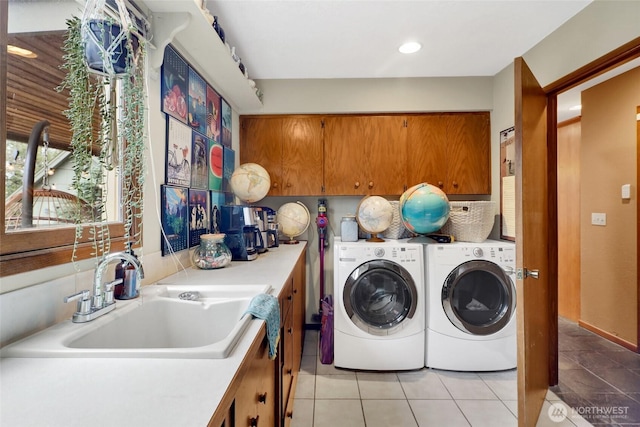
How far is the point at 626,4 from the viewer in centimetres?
146

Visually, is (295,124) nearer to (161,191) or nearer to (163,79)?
(163,79)

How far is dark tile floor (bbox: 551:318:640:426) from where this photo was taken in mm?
1734

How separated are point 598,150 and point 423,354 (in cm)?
257

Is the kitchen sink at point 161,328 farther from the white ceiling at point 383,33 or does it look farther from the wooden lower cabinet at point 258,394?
the white ceiling at point 383,33

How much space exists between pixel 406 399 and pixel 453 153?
6.79ft

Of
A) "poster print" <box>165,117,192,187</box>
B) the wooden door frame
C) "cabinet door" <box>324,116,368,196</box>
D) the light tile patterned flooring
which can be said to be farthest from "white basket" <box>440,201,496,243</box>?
"poster print" <box>165,117,192,187</box>

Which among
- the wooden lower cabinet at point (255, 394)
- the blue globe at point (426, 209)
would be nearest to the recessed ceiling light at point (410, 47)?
the blue globe at point (426, 209)

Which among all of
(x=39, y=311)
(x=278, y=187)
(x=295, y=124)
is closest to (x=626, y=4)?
(x=295, y=124)

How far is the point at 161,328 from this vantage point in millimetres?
1105

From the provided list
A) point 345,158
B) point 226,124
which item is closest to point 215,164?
point 226,124

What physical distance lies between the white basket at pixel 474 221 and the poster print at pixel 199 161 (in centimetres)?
195

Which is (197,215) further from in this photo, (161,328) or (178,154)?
(161,328)

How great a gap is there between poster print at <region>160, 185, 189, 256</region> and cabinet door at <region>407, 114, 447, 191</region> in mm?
1942

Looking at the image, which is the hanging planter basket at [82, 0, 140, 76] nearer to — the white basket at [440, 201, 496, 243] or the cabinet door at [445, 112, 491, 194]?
the white basket at [440, 201, 496, 243]
